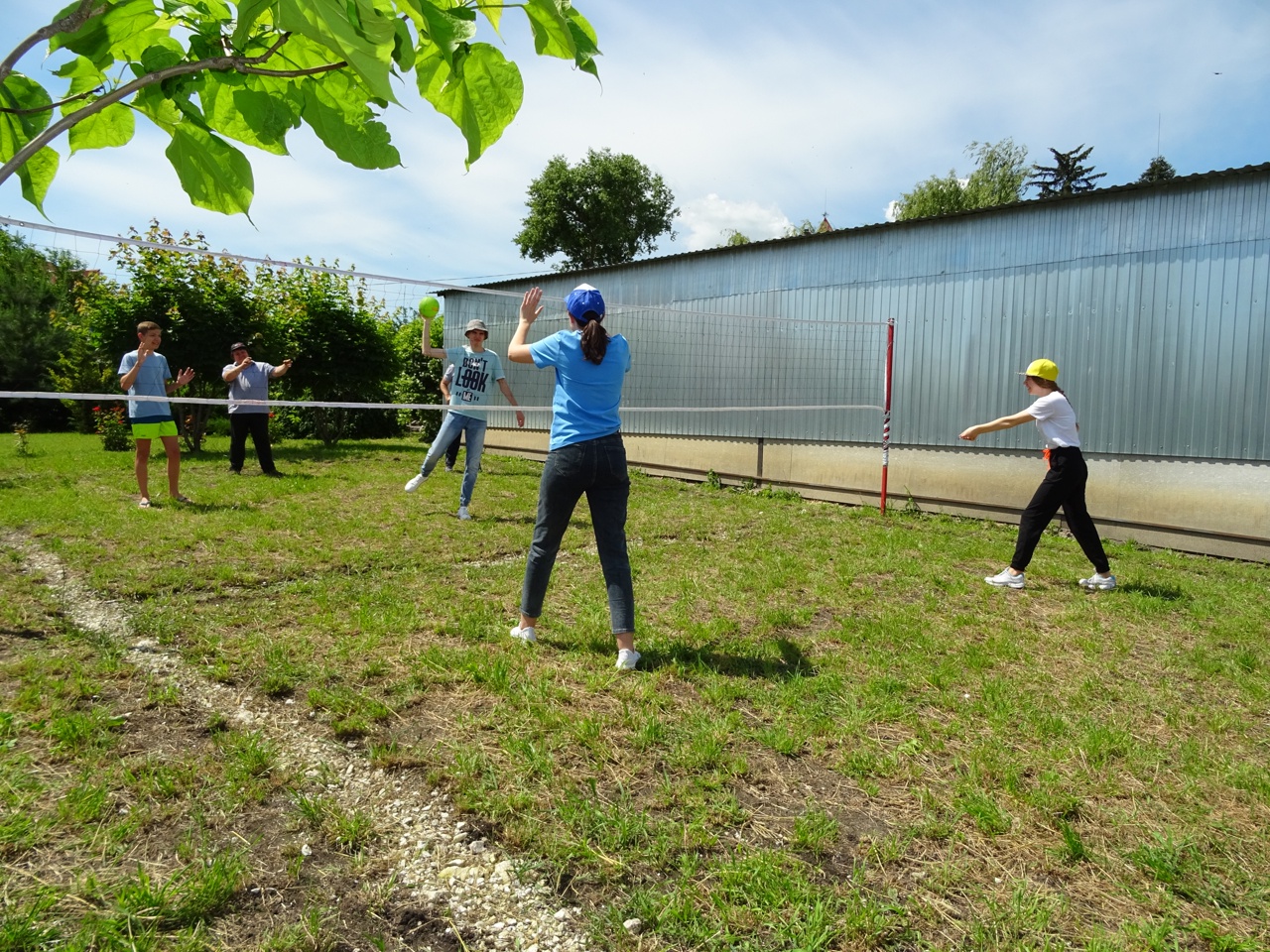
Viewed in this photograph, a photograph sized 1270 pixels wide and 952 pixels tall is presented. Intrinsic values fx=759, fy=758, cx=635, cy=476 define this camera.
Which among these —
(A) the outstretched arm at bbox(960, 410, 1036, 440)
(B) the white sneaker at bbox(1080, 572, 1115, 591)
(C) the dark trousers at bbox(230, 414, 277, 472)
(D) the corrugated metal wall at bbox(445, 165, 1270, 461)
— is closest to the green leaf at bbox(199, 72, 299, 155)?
(A) the outstretched arm at bbox(960, 410, 1036, 440)

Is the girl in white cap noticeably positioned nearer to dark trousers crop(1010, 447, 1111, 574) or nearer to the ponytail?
dark trousers crop(1010, 447, 1111, 574)

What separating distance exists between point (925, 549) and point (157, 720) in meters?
6.28

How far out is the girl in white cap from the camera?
5867 millimetres

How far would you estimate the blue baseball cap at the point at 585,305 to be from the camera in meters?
3.79

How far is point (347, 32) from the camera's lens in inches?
33.1

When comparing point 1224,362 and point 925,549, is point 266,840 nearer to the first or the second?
point 925,549

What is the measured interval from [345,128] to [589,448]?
2663 mm

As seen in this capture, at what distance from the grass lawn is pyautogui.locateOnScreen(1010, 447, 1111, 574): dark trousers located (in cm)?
34

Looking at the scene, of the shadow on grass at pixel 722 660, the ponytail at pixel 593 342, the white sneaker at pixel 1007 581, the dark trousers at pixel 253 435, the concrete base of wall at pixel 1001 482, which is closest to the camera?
the ponytail at pixel 593 342

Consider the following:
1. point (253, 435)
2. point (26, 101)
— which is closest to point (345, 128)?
point (26, 101)

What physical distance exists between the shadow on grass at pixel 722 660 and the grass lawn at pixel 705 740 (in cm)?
2

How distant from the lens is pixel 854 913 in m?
2.08

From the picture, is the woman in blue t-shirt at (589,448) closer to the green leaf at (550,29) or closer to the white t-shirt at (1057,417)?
the green leaf at (550,29)

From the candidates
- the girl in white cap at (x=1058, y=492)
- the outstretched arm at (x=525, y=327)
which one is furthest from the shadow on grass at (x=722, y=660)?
the girl in white cap at (x=1058, y=492)
